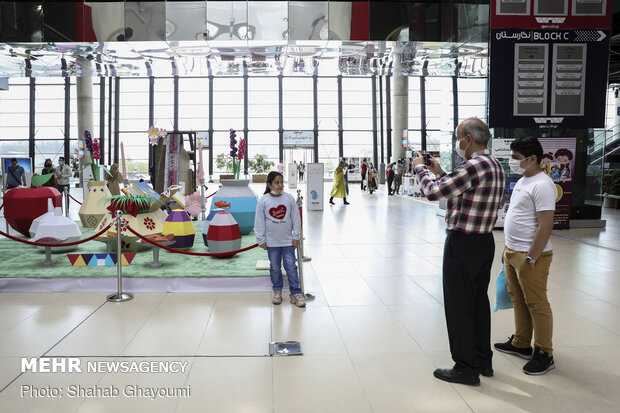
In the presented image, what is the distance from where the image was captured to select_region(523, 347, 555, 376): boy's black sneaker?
11.2 feet

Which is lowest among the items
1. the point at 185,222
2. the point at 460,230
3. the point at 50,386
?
the point at 50,386

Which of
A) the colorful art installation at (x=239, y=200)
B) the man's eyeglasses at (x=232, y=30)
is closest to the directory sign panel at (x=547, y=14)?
the man's eyeglasses at (x=232, y=30)

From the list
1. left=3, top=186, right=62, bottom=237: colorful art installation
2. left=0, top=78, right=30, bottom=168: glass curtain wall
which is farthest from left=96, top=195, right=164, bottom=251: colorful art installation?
left=0, top=78, right=30, bottom=168: glass curtain wall

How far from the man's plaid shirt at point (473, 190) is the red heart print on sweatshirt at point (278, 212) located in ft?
7.01

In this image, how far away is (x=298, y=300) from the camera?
16.6ft

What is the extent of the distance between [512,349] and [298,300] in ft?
6.87

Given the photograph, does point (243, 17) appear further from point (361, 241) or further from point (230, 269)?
point (230, 269)

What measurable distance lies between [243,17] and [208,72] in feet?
11.4

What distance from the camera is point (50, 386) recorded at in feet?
10.7

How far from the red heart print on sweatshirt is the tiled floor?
0.93 m

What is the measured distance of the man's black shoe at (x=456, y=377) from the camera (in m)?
3.26

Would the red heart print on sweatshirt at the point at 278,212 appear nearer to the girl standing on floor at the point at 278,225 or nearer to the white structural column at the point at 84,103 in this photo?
the girl standing on floor at the point at 278,225

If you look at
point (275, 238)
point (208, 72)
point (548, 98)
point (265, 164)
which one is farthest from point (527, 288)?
point (265, 164)

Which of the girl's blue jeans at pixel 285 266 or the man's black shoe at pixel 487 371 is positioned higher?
the girl's blue jeans at pixel 285 266
